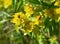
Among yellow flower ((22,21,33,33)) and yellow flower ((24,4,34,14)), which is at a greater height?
yellow flower ((24,4,34,14))

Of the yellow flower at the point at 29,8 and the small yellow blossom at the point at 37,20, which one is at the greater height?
the yellow flower at the point at 29,8

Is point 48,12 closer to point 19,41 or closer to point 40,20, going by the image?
point 40,20

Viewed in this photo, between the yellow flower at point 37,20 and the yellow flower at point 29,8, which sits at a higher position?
the yellow flower at point 29,8

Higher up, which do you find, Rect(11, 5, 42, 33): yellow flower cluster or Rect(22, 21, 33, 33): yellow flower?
Rect(11, 5, 42, 33): yellow flower cluster

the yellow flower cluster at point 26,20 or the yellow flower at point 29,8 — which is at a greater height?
the yellow flower at point 29,8

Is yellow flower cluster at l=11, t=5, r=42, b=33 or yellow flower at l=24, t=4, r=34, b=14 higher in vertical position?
yellow flower at l=24, t=4, r=34, b=14

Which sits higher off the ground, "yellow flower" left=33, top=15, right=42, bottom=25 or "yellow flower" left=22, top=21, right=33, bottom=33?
"yellow flower" left=33, top=15, right=42, bottom=25

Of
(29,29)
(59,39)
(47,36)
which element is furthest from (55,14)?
(59,39)

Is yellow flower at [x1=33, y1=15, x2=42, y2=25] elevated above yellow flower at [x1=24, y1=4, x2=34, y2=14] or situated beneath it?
situated beneath

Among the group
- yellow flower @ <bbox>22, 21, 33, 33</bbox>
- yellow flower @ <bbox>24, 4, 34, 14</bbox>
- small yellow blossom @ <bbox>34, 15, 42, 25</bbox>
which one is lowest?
yellow flower @ <bbox>22, 21, 33, 33</bbox>

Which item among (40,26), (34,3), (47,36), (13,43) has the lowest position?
(13,43)

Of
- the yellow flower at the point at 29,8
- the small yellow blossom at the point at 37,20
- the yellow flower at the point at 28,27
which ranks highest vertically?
the yellow flower at the point at 29,8
